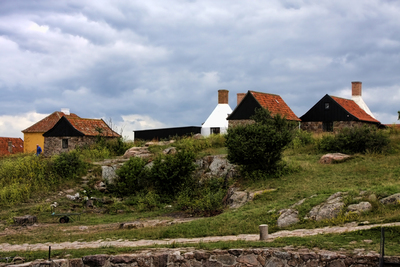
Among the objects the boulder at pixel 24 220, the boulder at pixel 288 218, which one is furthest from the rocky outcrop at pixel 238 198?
the boulder at pixel 24 220

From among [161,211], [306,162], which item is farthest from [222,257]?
[306,162]

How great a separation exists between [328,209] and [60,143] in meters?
27.6

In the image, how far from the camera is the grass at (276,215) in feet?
37.3

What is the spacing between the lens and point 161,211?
20.7m

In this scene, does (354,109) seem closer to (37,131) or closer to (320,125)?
(320,125)

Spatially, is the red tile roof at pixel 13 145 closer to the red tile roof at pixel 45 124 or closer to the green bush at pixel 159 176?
the red tile roof at pixel 45 124

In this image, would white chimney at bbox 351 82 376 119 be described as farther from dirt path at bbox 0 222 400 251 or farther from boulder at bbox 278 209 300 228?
dirt path at bbox 0 222 400 251

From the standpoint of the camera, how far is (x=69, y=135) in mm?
36312

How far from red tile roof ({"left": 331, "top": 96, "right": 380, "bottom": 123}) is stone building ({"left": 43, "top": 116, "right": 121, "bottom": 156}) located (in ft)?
69.0

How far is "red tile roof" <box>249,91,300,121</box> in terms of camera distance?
35.6 metres

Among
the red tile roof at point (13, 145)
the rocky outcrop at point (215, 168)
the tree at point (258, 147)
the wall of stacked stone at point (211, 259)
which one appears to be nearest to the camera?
the wall of stacked stone at point (211, 259)

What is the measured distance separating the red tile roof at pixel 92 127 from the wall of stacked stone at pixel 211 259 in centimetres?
2603

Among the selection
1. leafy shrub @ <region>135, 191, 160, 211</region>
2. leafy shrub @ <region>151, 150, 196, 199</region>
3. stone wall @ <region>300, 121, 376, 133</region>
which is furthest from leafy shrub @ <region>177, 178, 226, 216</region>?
stone wall @ <region>300, 121, 376, 133</region>

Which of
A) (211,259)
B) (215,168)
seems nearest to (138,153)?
(215,168)
